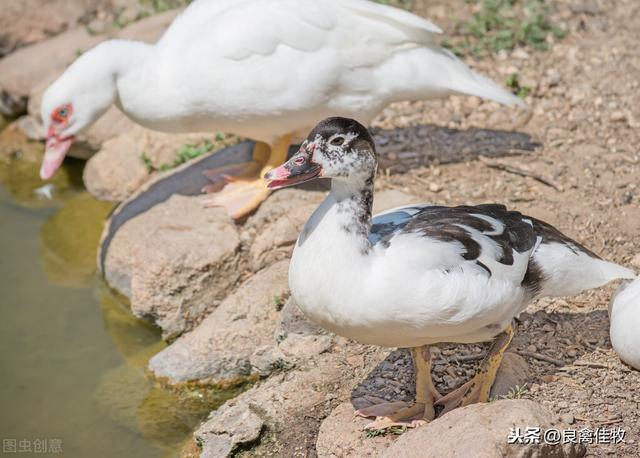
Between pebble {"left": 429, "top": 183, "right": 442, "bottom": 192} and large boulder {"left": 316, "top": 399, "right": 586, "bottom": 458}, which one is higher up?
large boulder {"left": 316, "top": 399, "right": 586, "bottom": 458}

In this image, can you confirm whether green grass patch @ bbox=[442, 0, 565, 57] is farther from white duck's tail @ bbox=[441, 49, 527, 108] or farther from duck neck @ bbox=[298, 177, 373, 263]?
duck neck @ bbox=[298, 177, 373, 263]

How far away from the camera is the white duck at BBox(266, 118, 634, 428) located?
352 centimetres

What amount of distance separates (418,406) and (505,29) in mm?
4158

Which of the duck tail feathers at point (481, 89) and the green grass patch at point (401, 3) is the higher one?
the duck tail feathers at point (481, 89)

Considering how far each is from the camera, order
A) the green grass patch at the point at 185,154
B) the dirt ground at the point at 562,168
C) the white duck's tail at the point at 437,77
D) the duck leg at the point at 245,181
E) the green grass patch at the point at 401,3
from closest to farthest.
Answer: the dirt ground at the point at 562,168
the white duck's tail at the point at 437,77
the duck leg at the point at 245,181
the green grass patch at the point at 185,154
the green grass patch at the point at 401,3

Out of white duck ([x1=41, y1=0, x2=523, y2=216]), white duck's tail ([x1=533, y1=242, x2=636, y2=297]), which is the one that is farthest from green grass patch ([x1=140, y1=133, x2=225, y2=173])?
white duck's tail ([x1=533, y1=242, x2=636, y2=297])

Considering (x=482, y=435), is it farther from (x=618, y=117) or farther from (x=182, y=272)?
(x=618, y=117)

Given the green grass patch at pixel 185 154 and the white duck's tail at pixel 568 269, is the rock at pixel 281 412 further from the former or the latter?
the green grass patch at pixel 185 154

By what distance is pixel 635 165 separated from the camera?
582cm

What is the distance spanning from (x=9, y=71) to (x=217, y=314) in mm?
4185

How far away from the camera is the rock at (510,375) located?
412 centimetres

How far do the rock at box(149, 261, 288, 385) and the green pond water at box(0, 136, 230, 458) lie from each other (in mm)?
123

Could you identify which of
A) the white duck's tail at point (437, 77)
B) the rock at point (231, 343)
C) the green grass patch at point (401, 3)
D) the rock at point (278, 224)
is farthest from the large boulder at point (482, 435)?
the green grass patch at point (401, 3)

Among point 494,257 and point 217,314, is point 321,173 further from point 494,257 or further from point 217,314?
point 217,314
